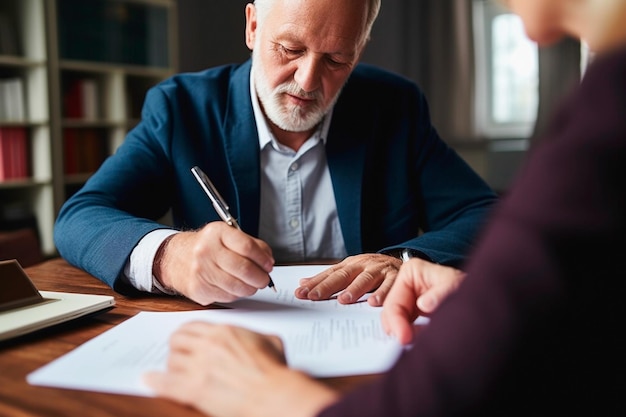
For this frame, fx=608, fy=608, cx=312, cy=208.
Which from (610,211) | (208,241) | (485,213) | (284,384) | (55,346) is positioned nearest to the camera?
(610,211)

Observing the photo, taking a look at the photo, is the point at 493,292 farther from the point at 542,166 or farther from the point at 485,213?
the point at 485,213

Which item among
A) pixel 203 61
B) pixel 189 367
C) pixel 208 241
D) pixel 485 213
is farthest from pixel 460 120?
pixel 189 367

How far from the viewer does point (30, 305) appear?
0.90 m

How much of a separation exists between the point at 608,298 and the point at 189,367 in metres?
0.40

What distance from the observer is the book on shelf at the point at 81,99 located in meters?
3.91

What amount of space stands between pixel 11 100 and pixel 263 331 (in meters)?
3.36

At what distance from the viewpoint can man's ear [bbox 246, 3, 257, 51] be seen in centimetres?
159

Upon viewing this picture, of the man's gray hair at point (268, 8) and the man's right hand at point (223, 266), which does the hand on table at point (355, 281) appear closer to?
the man's right hand at point (223, 266)

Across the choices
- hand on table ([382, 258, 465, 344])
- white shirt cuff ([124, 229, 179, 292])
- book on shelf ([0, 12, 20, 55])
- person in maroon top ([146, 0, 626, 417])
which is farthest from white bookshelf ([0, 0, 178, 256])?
person in maroon top ([146, 0, 626, 417])

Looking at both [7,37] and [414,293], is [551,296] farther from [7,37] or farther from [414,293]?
[7,37]

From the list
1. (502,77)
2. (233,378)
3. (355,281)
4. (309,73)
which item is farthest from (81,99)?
(233,378)

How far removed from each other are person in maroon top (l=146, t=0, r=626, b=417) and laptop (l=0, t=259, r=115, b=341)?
20.7 inches

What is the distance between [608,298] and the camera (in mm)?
369

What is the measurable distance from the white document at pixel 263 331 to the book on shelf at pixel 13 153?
3089 mm
